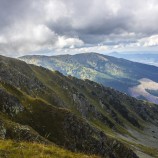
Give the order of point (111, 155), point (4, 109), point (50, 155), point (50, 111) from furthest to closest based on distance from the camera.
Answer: point (111, 155) < point (50, 111) < point (4, 109) < point (50, 155)

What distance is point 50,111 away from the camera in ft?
308

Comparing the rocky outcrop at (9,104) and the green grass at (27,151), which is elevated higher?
the green grass at (27,151)

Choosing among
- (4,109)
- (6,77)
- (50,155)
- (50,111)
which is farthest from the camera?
(6,77)

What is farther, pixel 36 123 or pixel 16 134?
pixel 36 123

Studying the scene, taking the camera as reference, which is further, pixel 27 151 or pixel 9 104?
pixel 9 104

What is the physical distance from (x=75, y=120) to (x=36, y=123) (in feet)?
55.0

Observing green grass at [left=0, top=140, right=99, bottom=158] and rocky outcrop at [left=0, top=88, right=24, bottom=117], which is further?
rocky outcrop at [left=0, top=88, right=24, bottom=117]

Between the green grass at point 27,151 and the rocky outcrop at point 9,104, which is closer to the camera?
the green grass at point 27,151

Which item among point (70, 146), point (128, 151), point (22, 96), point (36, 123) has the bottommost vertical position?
point (128, 151)

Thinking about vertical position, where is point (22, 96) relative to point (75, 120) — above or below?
above

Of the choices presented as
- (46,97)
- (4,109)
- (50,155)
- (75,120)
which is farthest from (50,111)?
(46,97)

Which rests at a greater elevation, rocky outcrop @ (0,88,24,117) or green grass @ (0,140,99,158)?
green grass @ (0,140,99,158)

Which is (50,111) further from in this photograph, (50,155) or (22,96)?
A: (50,155)

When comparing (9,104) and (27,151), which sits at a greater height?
(27,151)
